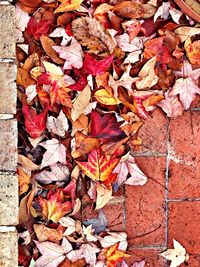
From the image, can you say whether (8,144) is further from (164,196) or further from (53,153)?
(164,196)

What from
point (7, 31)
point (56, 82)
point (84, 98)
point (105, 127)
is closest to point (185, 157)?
point (105, 127)

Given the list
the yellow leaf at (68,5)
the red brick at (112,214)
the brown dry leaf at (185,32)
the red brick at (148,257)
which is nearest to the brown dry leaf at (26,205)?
the red brick at (112,214)

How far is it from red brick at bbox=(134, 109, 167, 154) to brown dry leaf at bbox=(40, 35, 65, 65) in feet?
1.30

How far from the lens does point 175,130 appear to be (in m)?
2.40

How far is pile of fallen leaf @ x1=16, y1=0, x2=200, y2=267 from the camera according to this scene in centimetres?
227

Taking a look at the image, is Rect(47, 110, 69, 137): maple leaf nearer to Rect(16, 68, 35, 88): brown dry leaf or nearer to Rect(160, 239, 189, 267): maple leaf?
Rect(16, 68, 35, 88): brown dry leaf

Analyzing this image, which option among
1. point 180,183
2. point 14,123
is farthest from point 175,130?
point 14,123

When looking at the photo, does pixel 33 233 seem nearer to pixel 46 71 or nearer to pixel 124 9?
pixel 46 71

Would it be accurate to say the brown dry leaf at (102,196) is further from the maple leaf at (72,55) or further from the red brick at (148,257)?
the maple leaf at (72,55)

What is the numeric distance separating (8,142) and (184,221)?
0.74 metres

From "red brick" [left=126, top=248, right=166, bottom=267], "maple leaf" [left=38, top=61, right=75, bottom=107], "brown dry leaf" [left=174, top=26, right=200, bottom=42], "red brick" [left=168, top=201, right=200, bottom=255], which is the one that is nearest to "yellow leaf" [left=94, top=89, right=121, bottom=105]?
"maple leaf" [left=38, top=61, right=75, bottom=107]

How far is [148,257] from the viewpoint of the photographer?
8.05 ft

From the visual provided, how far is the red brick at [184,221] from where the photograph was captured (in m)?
2.44

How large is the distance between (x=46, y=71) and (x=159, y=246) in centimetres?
79
